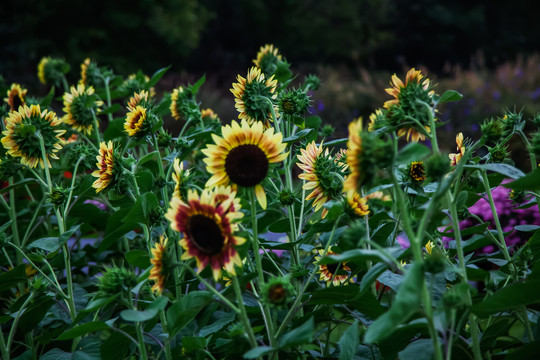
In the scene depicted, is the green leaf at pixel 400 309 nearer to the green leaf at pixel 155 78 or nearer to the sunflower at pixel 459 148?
the sunflower at pixel 459 148

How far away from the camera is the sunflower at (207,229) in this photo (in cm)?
91

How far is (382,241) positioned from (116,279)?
62 cm

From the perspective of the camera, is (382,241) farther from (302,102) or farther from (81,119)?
(81,119)

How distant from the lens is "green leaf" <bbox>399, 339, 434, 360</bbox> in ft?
3.04

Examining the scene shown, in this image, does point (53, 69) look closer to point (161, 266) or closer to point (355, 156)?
point (161, 266)

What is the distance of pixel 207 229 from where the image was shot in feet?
3.01

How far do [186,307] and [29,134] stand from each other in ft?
2.44

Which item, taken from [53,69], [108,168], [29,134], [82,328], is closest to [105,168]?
[108,168]

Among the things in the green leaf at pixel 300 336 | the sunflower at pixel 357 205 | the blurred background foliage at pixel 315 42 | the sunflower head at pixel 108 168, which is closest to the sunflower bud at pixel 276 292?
the green leaf at pixel 300 336

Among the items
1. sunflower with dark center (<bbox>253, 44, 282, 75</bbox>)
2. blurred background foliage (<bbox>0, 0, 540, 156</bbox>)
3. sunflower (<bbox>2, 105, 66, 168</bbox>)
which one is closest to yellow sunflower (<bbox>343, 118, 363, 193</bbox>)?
sunflower (<bbox>2, 105, 66, 168</bbox>)

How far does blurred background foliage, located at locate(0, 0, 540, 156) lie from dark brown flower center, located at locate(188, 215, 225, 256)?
638cm

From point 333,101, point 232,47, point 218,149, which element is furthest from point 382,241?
point 232,47

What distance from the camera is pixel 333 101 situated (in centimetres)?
862

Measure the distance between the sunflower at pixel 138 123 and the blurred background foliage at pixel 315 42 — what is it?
6.04 meters
